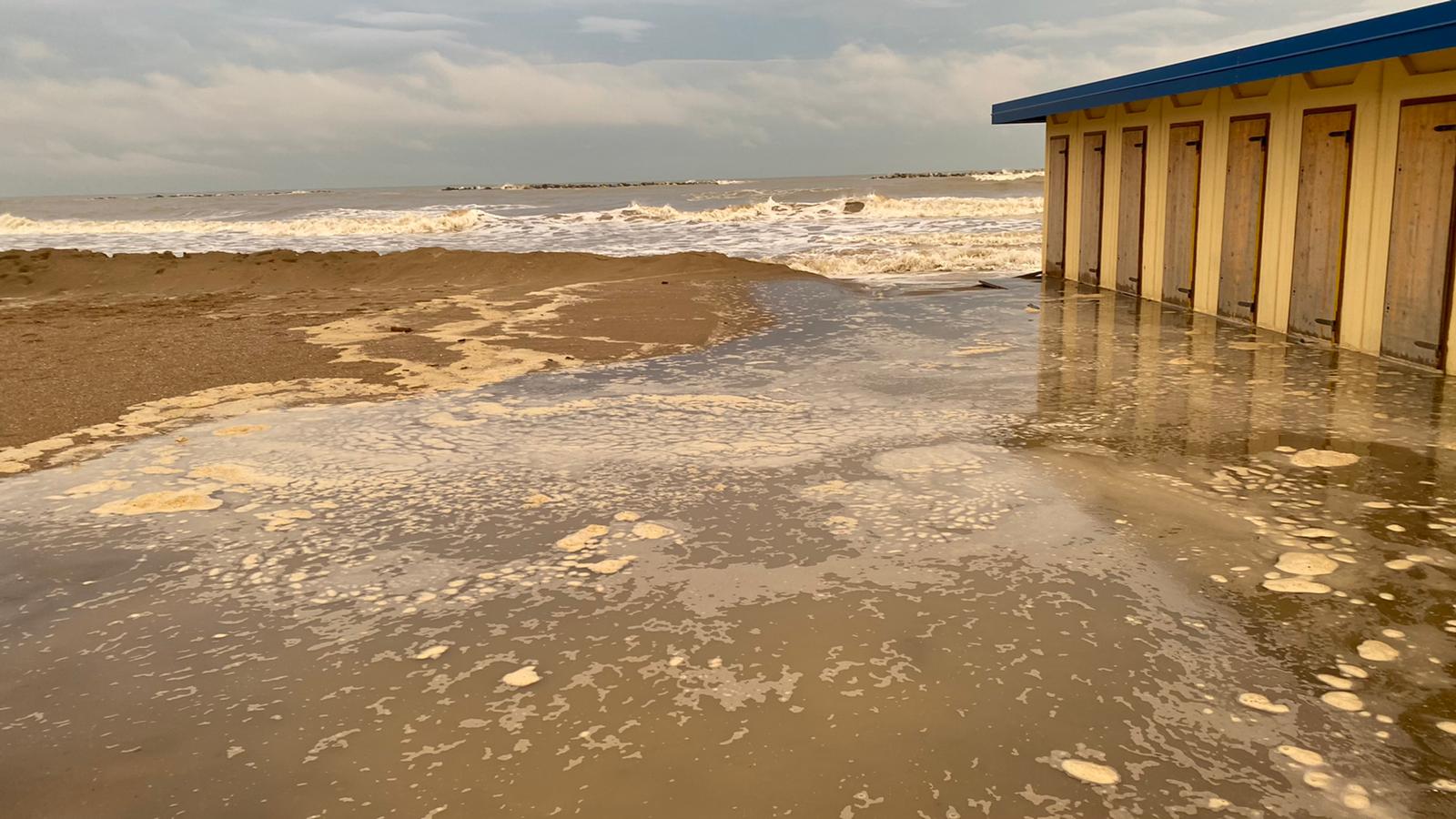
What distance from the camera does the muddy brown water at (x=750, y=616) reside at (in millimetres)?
2953

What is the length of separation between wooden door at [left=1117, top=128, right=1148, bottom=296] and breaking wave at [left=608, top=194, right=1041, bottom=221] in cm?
2455

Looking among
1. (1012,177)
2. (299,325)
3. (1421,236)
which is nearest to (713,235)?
(299,325)

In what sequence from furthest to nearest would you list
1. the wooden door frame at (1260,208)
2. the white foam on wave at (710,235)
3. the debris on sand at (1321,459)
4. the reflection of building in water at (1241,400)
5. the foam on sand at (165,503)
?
the white foam on wave at (710,235), the wooden door frame at (1260,208), the reflection of building in water at (1241,400), the debris on sand at (1321,459), the foam on sand at (165,503)

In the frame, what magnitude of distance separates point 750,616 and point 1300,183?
8.72 metres

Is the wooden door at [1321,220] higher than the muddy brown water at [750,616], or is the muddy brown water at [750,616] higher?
the wooden door at [1321,220]

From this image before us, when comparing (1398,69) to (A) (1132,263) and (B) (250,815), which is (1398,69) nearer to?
(A) (1132,263)

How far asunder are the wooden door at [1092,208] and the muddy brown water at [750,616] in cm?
847

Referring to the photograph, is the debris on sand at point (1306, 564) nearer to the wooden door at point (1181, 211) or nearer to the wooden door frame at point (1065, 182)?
the wooden door at point (1181, 211)

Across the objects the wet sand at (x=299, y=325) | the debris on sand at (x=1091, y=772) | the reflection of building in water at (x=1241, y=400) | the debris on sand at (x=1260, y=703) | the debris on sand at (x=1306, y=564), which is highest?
the wet sand at (x=299, y=325)

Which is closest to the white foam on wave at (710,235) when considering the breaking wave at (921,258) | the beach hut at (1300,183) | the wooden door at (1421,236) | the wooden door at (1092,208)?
the breaking wave at (921,258)

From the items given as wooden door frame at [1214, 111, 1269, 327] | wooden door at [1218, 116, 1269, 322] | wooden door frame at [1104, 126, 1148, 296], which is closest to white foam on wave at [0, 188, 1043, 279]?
wooden door frame at [1104, 126, 1148, 296]

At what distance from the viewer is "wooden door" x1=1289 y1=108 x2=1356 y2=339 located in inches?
364

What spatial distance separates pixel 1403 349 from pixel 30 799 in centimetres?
978

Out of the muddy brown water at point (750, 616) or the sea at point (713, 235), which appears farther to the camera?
the sea at point (713, 235)
